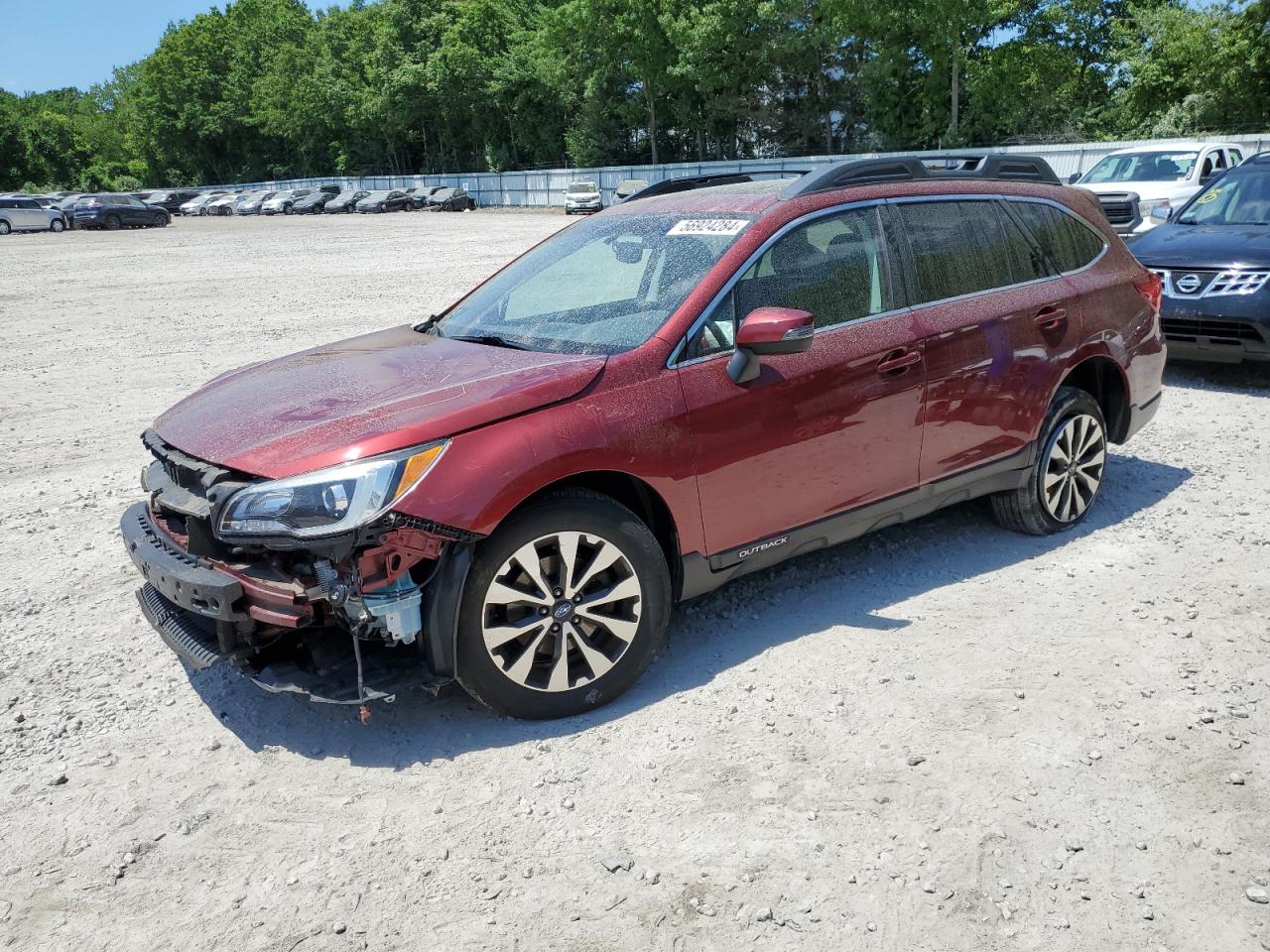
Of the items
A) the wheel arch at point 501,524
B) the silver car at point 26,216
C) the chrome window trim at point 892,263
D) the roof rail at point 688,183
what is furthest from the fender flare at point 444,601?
the silver car at point 26,216

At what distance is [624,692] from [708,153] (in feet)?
196

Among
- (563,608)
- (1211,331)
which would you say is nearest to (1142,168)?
(1211,331)

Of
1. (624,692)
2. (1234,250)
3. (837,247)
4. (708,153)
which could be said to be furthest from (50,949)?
(708,153)

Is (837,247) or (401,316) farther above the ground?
(837,247)

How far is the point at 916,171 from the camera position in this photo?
4.84 m

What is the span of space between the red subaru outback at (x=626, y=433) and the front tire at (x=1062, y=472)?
0.7 inches

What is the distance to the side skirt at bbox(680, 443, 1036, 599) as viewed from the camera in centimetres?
398

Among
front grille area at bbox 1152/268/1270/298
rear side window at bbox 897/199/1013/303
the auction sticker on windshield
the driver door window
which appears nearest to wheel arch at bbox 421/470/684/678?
the driver door window

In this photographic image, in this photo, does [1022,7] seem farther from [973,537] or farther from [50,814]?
[50,814]

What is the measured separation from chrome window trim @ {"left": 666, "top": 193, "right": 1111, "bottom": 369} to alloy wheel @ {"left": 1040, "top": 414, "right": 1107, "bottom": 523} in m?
0.77

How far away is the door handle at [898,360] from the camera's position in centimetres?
432

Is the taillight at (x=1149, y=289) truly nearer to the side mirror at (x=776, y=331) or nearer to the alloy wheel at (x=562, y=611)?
the side mirror at (x=776, y=331)

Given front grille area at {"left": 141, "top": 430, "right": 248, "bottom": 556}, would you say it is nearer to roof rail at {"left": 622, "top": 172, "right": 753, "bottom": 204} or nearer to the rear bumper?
roof rail at {"left": 622, "top": 172, "right": 753, "bottom": 204}

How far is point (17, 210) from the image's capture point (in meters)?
44.8
